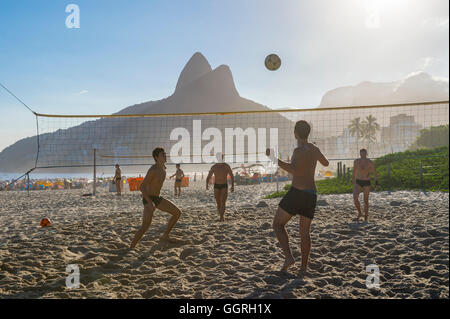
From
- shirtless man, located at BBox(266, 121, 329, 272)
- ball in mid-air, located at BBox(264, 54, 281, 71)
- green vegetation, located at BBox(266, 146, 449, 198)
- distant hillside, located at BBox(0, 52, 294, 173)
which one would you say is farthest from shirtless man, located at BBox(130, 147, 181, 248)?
distant hillside, located at BBox(0, 52, 294, 173)

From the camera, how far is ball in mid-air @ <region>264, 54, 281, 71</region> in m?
7.39

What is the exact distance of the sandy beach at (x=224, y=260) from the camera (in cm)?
247

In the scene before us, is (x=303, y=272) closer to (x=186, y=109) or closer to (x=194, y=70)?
(x=186, y=109)

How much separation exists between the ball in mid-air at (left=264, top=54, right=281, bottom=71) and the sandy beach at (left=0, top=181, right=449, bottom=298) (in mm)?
3726

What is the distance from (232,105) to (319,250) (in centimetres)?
14225

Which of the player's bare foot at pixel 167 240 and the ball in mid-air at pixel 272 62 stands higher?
the ball in mid-air at pixel 272 62

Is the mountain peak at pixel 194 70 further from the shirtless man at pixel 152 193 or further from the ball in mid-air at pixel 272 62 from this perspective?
the shirtless man at pixel 152 193

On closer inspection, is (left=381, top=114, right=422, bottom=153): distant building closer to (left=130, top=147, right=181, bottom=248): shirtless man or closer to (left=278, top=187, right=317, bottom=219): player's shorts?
(left=130, top=147, right=181, bottom=248): shirtless man

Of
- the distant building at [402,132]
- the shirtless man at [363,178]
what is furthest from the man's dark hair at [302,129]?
the distant building at [402,132]

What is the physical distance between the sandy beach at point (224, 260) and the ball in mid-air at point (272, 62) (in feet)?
12.2

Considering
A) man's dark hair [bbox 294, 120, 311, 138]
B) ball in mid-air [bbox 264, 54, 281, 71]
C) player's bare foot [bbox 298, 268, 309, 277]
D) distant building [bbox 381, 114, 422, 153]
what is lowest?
player's bare foot [bbox 298, 268, 309, 277]

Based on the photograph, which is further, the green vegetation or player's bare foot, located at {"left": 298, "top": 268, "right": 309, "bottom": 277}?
the green vegetation
